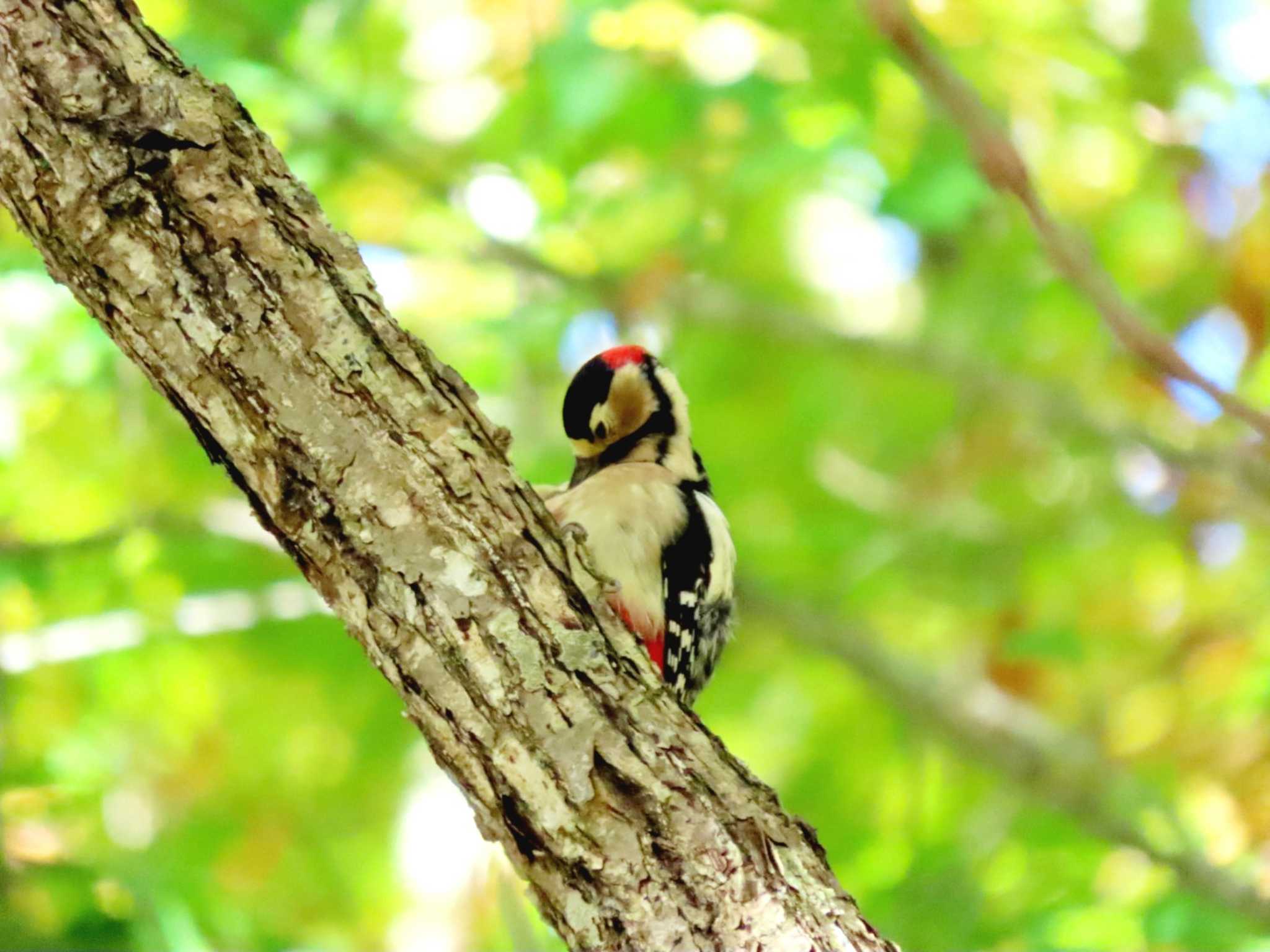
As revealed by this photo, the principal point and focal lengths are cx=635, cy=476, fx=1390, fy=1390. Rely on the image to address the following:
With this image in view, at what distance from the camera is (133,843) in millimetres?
4855

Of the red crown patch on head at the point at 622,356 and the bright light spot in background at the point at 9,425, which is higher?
the bright light spot in background at the point at 9,425

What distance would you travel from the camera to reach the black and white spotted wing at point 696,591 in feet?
11.7

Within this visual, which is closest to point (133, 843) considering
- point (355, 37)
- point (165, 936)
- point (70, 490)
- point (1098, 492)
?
point (70, 490)

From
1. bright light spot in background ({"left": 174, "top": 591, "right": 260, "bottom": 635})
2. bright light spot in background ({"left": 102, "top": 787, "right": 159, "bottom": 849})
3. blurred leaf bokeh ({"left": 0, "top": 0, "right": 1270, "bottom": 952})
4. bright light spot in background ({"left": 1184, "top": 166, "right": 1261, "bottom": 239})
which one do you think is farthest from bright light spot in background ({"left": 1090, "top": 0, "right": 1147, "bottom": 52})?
bright light spot in background ({"left": 102, "top": 787, "right": 159, "bottom": 849})

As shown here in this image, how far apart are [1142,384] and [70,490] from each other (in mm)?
5311

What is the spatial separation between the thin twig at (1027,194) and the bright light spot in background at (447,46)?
4808 mm

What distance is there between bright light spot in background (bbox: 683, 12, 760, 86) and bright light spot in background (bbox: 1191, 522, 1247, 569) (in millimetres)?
3397

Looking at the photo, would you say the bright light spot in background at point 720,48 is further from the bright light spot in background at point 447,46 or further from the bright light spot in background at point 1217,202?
the bright light spot in background at point 1217,202

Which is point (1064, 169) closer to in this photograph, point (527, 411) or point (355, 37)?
point (527, 411)

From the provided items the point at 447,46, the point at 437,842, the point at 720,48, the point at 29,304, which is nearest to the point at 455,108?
the point at 447,46

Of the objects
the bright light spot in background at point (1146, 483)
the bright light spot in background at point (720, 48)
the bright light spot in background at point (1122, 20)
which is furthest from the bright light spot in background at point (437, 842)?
the bright light spot in background at point (1122, 20)

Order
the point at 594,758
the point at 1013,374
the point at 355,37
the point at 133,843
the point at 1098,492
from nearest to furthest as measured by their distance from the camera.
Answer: the point at 594,758, the point at 133,843, the point at 355,37, the point at 1013,374, the point at 1098,492

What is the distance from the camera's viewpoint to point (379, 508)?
206 cm

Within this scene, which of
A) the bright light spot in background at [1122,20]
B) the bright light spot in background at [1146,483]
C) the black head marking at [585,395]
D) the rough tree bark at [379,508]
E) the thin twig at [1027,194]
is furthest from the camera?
the bright light spot in background at [1146,483]
